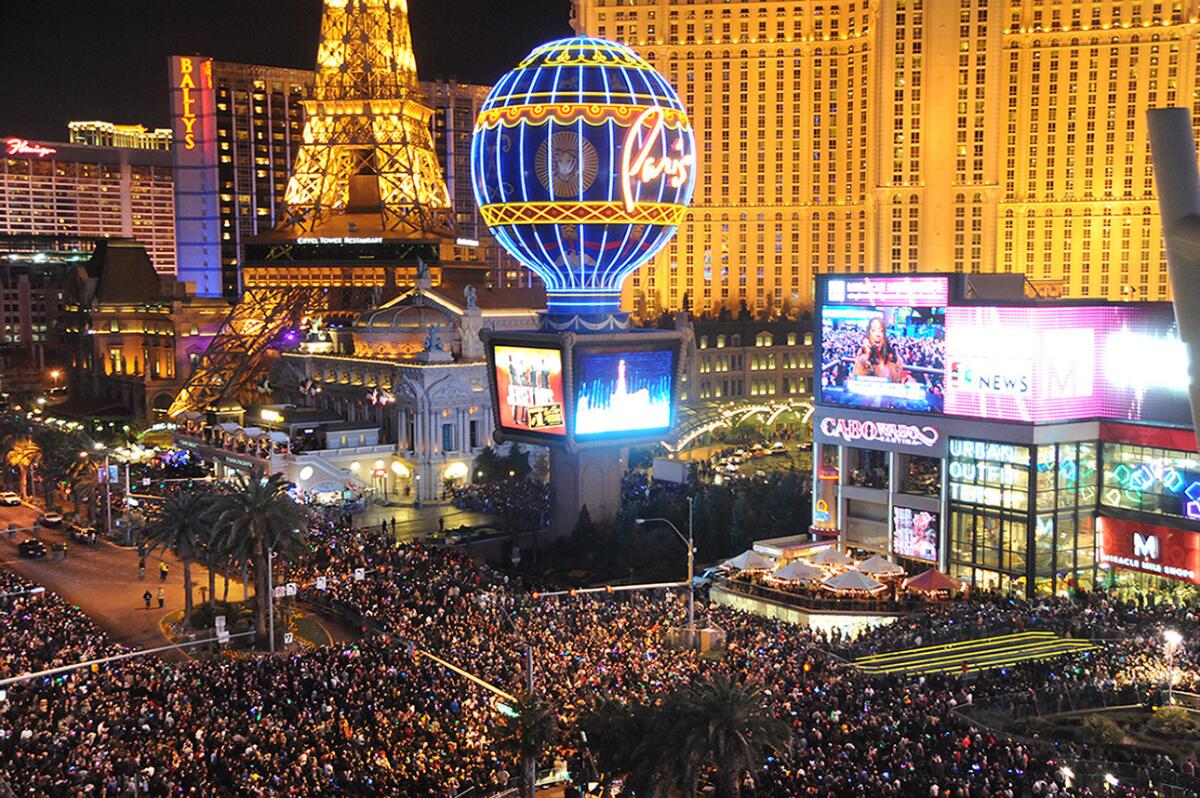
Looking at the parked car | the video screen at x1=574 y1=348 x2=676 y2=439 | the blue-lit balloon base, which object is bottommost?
the parked car

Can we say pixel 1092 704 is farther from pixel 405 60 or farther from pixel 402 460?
pixel 405 60

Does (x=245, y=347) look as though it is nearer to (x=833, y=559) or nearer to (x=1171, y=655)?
(x=833, y=559)

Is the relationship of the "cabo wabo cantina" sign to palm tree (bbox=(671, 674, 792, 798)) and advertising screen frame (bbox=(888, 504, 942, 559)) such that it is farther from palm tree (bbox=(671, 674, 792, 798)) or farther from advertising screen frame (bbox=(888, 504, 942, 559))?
palm tree (bbox=(671, 674, 792, 798))

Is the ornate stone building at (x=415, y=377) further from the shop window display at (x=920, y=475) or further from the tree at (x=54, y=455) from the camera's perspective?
the shop window display at (x=920, y=475)

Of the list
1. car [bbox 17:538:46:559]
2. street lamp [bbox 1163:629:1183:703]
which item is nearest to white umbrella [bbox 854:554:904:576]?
street lamp [bbox 1163:629:1183:703]

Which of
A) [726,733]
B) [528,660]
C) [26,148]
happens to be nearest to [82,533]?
[528,660]

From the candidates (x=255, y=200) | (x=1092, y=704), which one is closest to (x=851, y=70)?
(x=255, y=200)

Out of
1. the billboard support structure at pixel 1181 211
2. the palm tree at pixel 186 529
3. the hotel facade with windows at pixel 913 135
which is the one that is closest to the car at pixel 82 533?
the palm tree at pixel 186 529
